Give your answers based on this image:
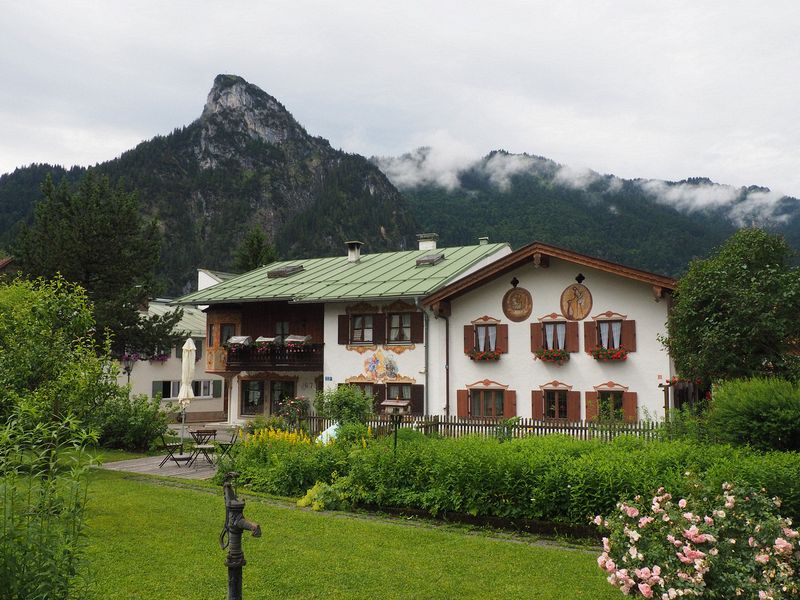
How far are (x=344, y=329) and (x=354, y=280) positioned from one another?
8.90 feet

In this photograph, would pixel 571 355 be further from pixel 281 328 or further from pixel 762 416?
pixel 762 416

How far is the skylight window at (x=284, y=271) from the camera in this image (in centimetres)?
3509

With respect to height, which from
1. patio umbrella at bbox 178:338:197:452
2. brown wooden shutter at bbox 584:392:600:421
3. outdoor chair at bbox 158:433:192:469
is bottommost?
outdoor chair at bbox 158:433:192:469

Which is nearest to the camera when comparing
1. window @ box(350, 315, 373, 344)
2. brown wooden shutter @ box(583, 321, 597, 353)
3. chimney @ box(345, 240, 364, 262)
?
brown wooden shutter @ box(583, 321, 597, 353)

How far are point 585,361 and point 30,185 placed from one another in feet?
368

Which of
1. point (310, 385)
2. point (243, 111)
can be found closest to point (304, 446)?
point (310, 385)

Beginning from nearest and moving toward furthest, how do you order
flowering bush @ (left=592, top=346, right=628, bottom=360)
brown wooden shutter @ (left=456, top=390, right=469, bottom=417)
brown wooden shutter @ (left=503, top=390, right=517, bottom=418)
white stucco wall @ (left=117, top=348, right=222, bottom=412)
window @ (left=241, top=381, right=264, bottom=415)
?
flowering bush @ (left=592, top=346, right=628, bottom=360) → brown wooden shutter @ (left=503, top=390, right=517, bottom=418) → brown wooden shutter @ (left=456, top=390, right=469, bottom=417) → window @ (left=241, top=381, right=264, bottom=415) → white stucco wall @ (left=117, top=348, right=222, bottom=412)

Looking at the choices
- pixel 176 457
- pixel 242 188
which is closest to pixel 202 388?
pixel 176 457

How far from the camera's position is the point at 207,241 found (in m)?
125

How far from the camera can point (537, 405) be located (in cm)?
2538

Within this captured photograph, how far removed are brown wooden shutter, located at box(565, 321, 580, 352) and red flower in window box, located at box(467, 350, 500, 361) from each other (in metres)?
2.70

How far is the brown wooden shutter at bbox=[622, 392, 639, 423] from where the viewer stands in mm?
23531

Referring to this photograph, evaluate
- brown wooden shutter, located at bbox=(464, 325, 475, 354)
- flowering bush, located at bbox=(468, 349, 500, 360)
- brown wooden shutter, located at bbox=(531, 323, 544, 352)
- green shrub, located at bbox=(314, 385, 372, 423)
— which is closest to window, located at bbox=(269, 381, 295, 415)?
brown wooden shutter, located at bbox=(464, 325, 475, 354)

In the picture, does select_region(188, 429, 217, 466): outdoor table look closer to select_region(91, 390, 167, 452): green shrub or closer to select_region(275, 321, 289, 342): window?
select_region(91, 390, 167, 452): green shrub
